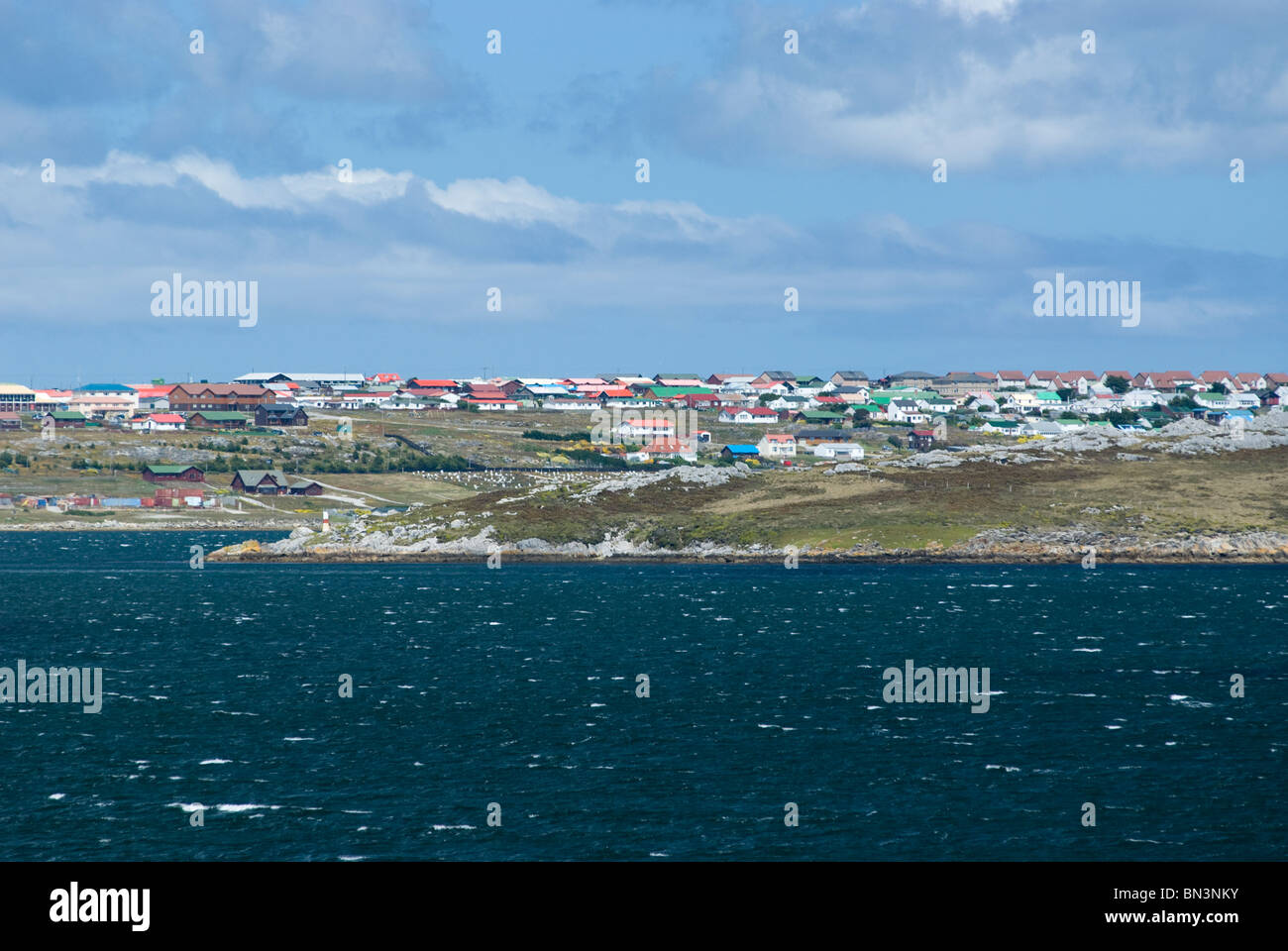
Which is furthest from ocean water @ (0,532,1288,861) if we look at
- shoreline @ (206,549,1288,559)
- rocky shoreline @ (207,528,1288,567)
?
rocky shoreline @ (207,528,1288,567)

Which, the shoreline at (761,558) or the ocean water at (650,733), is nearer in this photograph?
the ocean water at (650,733)

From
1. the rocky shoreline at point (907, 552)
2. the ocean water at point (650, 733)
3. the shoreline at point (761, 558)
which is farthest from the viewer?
the rocky shoreline at point (907, 552)

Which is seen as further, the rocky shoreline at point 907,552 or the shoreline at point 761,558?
the rocky shoreline at point 907,552

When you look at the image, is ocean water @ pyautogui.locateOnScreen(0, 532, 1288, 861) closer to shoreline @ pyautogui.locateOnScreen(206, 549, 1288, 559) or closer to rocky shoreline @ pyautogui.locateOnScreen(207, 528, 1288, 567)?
shoreline @ pyautogui.locateOnScreen(206, 549, 1288, 559)

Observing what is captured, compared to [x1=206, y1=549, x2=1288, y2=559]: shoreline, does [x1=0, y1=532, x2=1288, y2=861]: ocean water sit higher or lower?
lower

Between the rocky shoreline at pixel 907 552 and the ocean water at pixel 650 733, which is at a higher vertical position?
the rocky shoreline at pixel 907 552

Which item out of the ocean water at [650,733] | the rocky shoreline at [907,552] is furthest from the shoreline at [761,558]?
the ocean water at [650,733]

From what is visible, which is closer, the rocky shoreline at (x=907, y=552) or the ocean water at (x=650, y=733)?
the ocean water at (x=650, y=733)

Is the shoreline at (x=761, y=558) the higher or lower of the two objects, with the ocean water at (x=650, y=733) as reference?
higher

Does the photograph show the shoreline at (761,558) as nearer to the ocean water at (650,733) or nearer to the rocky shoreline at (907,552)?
the rocky shoreline at (907,552)

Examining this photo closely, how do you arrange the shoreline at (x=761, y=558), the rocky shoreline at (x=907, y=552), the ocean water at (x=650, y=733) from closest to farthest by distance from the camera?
1. the ocean water at (x=650, y=733)
2. the shoreline at (x=761, y=558)
3. the rocky shoreline at (x=907, y=552)
